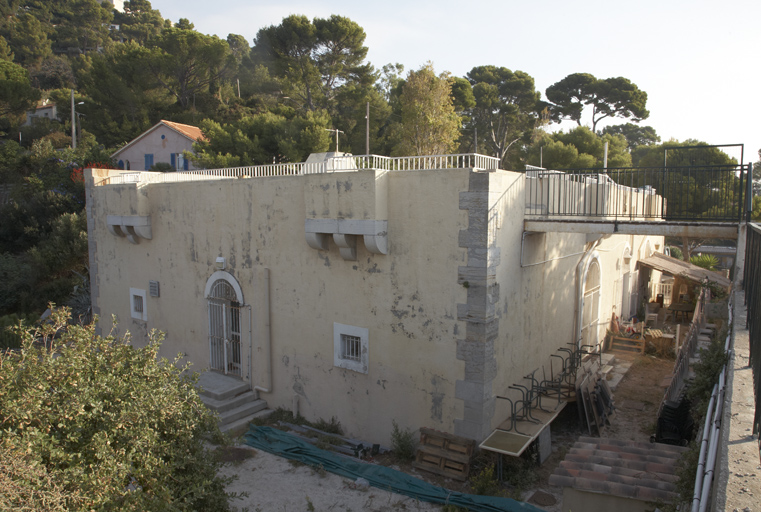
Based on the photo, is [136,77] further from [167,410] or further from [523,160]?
[167,410]

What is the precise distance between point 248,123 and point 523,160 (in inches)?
738

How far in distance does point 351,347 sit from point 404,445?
196 centimetres

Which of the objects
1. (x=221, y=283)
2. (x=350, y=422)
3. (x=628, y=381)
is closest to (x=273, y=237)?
(x=221, y=283)

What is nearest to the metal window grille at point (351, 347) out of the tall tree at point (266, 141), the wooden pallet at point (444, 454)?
the wooden pallet at point (444, 454)

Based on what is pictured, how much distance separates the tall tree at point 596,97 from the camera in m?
42.9

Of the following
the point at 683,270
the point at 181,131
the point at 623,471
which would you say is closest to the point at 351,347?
the point at 623,471

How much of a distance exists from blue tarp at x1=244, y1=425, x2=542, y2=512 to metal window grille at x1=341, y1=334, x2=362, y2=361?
1678 mm

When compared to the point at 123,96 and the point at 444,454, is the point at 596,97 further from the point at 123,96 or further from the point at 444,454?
the point at 444,454

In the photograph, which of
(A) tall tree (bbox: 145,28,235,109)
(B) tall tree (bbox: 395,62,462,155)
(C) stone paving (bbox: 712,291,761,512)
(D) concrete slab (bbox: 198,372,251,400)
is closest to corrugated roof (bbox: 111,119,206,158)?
(A) tall tree (bbox: 145,28,235,109)

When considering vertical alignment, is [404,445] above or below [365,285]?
below

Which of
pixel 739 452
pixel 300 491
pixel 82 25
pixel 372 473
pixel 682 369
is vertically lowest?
pixel 300 491

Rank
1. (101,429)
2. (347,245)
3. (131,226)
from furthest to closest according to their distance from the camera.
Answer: (131,226), (347,245), (101,429)

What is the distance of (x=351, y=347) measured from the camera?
31.5 feet

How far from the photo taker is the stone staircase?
10.2 metres
